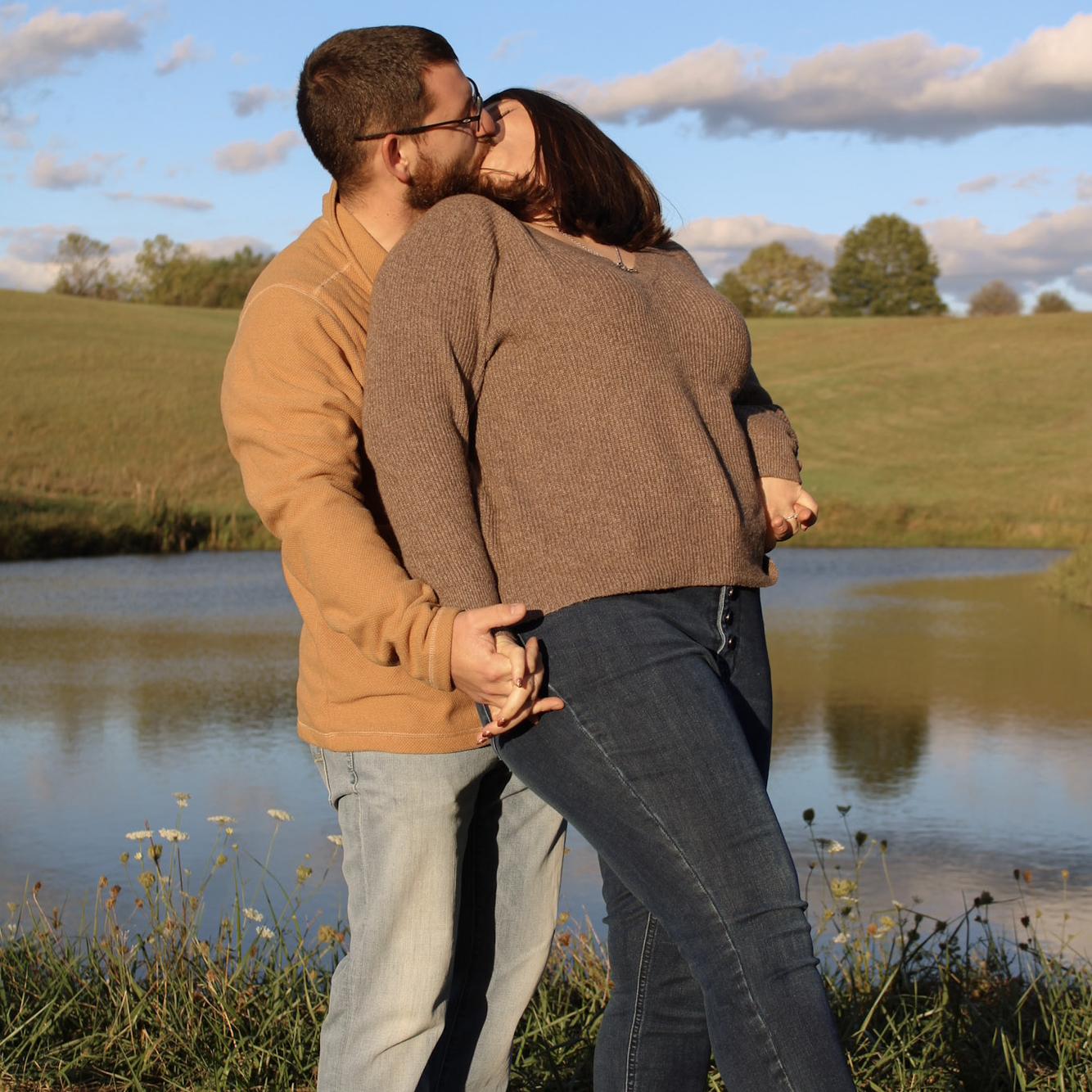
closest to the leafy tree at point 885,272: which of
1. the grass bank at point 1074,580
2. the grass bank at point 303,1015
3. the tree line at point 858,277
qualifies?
the tree line at point 858,277

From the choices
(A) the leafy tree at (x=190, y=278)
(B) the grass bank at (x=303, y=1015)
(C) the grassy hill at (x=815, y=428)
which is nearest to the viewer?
(B) the grass bank at (x=303, y=1015)

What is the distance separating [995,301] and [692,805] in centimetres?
Result: 7175

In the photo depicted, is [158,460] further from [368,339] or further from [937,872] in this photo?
[368,339]

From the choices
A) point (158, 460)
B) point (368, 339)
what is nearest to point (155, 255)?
point (158, 460)

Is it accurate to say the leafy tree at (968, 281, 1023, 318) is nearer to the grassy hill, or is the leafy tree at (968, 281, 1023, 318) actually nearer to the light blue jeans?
the grassy hill

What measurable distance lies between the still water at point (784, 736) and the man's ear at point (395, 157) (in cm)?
228

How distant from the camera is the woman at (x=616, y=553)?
1.68 meters

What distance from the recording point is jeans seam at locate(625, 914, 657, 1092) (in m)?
1.90

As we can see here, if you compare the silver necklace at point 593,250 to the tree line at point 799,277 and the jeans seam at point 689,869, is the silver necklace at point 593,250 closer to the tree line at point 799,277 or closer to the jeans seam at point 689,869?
the jeans seam at point 689,869

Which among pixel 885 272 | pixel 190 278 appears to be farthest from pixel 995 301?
pixel 190 278

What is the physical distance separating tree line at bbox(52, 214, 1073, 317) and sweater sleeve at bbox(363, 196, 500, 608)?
61482 mm

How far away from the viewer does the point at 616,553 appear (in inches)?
69.4

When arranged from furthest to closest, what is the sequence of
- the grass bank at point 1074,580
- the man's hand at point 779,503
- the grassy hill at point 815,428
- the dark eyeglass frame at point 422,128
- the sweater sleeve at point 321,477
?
the grassy hill at point 815,428 → the grass bank at point 1074,580 → the man's hand at point 779,503 → the dark eyeglass frame at point 422,128 → the sweater sleeve at point 321,477

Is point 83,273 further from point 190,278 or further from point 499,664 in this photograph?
point 499,664
